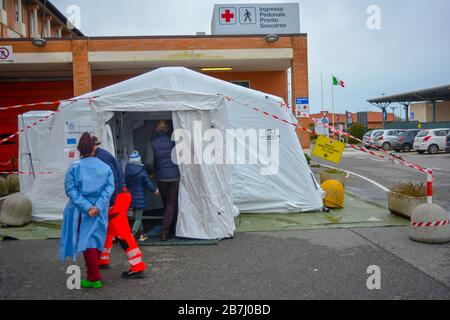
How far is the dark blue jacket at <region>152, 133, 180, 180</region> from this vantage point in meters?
7.30

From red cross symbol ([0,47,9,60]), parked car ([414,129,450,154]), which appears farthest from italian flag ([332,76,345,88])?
red cross symbol ([0,47,9,60])

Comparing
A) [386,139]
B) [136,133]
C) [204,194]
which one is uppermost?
[136,133]

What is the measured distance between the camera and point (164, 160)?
7293mm

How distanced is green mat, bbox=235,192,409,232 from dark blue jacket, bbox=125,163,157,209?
1.82m

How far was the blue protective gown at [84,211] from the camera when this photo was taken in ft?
16.0

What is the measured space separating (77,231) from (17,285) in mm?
1055

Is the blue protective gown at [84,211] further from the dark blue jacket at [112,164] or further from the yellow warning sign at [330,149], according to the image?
the yellow warning sign at [330,149]

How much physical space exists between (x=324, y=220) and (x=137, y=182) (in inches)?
142

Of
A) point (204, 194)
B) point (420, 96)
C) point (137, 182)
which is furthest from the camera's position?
point (420, 96)

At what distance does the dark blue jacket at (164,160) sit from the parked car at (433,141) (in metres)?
25.5

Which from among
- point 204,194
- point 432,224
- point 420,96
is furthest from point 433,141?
point 420,96

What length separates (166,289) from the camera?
5.01 metres

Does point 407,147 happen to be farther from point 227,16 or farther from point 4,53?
point 4,53
